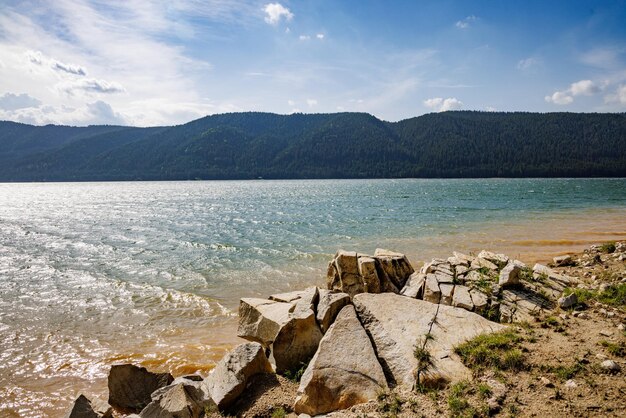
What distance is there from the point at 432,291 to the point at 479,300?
1.24 metres

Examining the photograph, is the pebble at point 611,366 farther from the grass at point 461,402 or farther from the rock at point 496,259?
the rock at point 496,259

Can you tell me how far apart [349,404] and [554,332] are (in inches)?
189

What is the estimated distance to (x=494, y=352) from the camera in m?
6.84

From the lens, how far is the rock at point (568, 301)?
29.8 ft

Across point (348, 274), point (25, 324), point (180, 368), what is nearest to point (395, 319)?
point (348, 274)

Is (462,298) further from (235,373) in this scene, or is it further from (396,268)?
(235,373)

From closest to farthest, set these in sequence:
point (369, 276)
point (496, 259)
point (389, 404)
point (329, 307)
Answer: point (389, 404)
point (329, 307)
point (369, 276)
point (496, 259)

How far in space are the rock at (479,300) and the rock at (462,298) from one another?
0.10 m

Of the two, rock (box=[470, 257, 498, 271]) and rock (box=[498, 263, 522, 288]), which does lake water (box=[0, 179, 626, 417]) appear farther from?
rock (box=[498, 263, 522, 288])

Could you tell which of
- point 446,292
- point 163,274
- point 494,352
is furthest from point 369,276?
point 163,274

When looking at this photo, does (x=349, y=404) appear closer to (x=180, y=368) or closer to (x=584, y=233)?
(x=180, y=368)

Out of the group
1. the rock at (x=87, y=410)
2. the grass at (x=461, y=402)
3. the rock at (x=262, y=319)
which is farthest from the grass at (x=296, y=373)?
the rock at (x=87, y=410)

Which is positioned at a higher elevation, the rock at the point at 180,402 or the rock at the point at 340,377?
the rock at the point at 340,377

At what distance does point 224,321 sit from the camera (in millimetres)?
13586
